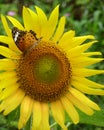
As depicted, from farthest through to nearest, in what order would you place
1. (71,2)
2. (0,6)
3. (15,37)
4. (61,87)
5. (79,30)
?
(71,2) < (0,6) < (79,30) < (61,87) < (15,37)

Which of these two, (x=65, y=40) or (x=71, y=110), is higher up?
(x=65, y=40)

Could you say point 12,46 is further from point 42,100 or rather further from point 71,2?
point 71,2

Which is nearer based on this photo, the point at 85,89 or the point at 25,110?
the point at 25,110

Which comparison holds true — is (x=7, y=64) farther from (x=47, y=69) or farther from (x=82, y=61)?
(x=82, y=61)

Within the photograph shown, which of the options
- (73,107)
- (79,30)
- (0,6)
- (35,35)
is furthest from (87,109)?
(0,6)

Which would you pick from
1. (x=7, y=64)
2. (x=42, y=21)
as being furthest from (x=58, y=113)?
(x=42, y=21)
